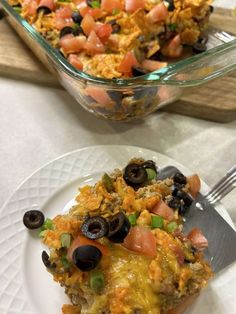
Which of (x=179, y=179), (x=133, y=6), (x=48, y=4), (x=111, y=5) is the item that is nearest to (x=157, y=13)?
(x=133, y=6)

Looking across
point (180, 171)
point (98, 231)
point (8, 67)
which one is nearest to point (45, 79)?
point (8, 67)

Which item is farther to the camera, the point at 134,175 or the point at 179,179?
the point at 179,179

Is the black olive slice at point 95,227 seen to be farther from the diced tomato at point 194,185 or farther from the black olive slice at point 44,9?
the black olive slice at point 44,9

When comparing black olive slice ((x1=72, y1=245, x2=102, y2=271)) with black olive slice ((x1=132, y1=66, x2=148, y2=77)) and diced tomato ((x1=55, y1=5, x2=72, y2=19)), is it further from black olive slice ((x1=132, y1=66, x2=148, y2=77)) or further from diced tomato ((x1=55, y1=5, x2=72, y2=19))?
diced tomato ((x1=55, y1=5, x2=72, y2=19))

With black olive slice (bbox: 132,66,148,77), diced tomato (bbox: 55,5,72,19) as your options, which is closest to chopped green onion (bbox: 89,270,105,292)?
black olive slice (bbox: 132,66,148,77)

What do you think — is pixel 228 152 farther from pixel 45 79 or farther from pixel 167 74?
pixel 45 79

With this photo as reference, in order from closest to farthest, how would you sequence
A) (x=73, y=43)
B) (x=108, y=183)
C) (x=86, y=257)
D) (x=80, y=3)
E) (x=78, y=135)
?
(x=86, y=257) → (x=108, y=183) → (x=78, y=135) → (x=73, y=43) → (x=80, y=3)

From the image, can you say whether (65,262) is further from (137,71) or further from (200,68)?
(137,71)
